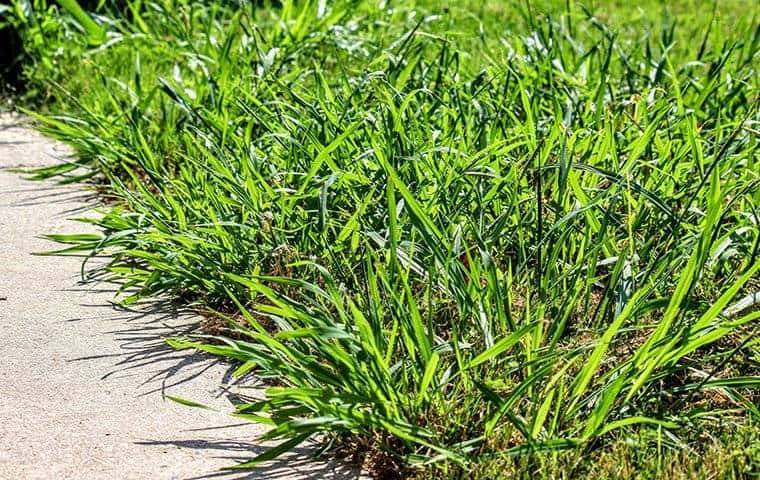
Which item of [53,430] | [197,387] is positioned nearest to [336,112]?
[197,387]

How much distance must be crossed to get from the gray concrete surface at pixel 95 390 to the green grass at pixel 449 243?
92 mm

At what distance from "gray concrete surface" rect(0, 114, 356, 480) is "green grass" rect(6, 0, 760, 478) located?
0.09m

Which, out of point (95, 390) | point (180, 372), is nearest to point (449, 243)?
point (180, 372)

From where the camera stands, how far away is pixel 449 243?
281cm

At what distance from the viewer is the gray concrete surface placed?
8.24ft

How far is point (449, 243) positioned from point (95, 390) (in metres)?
0.94

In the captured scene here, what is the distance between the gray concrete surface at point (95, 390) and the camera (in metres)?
2.51

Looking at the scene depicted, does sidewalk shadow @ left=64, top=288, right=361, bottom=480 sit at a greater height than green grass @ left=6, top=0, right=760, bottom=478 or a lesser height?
lesser

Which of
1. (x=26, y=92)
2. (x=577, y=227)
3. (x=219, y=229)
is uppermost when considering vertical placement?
(x=577, y=227)

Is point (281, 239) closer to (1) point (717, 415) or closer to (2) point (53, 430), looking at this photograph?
(2) point (53, 430)

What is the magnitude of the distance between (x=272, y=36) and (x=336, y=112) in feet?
3.85

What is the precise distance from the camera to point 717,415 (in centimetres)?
276

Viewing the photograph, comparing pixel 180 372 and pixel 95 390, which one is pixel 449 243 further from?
pixel 95 390

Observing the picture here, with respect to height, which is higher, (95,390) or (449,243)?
(449,243)
